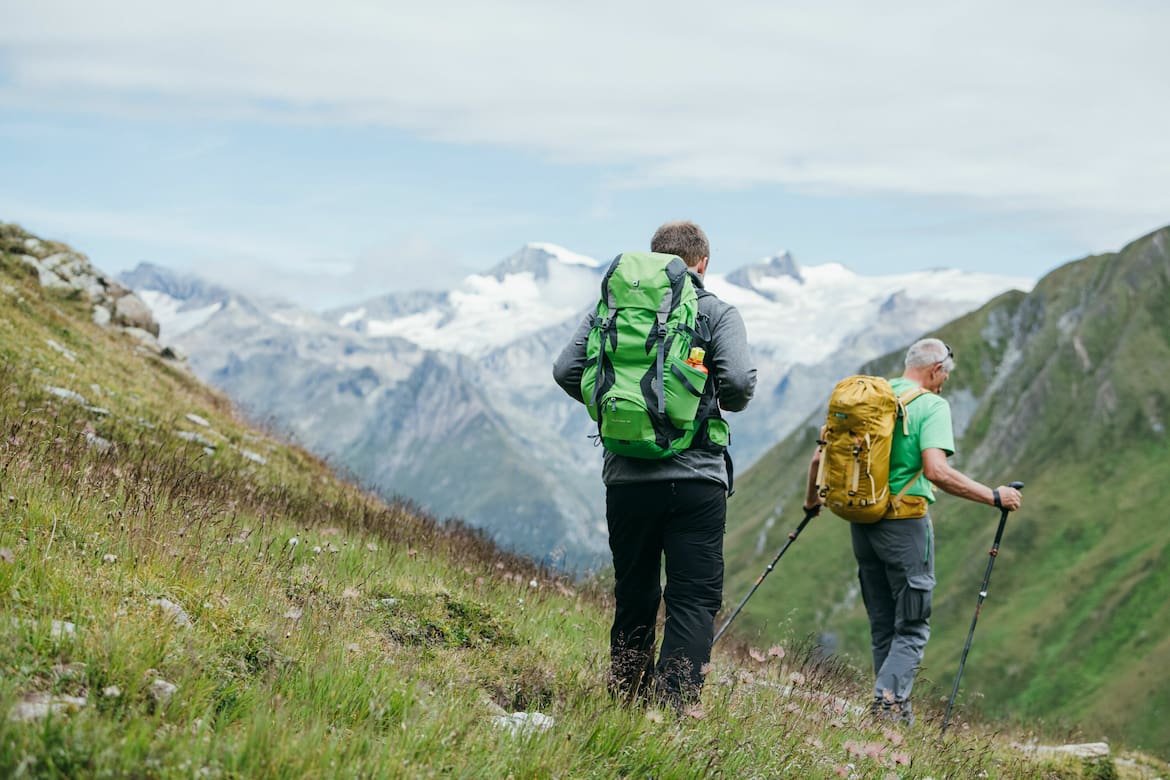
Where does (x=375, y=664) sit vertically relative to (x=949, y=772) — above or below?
above

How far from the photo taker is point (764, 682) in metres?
7.15

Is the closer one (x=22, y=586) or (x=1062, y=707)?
(x=22, y=586)

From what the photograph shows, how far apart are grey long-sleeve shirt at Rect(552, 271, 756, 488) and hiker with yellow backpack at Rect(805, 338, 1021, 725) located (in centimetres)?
265

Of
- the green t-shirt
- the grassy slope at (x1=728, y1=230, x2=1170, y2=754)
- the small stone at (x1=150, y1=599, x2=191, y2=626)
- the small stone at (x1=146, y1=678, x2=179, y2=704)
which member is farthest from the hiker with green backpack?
the grassy slope at (x1=728, y1=230, x2=1170, y2=754)

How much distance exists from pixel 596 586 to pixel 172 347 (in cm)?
1977

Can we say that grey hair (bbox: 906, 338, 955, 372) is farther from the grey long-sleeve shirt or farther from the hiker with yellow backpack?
the grey long-sleeve shirt

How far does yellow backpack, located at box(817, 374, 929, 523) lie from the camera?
8.68m

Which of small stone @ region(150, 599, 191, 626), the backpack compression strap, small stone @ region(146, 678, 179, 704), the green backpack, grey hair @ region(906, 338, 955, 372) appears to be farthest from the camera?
grey hair @ region(906, 338, 955, 372)

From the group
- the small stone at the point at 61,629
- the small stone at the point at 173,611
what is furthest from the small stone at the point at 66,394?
the small stone at the point at 61,629

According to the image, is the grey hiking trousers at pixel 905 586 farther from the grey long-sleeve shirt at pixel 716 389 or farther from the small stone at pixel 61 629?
the small stone at pixel 61 629

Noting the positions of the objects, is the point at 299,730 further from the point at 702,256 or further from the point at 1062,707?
the point at 1062,707

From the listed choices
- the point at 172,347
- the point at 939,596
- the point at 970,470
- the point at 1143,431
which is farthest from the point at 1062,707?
the point at 172,347

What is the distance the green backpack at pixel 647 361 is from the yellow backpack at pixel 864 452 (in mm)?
2930

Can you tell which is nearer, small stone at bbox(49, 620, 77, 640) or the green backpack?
small stone at bbox(49, 620, 77, 640)
